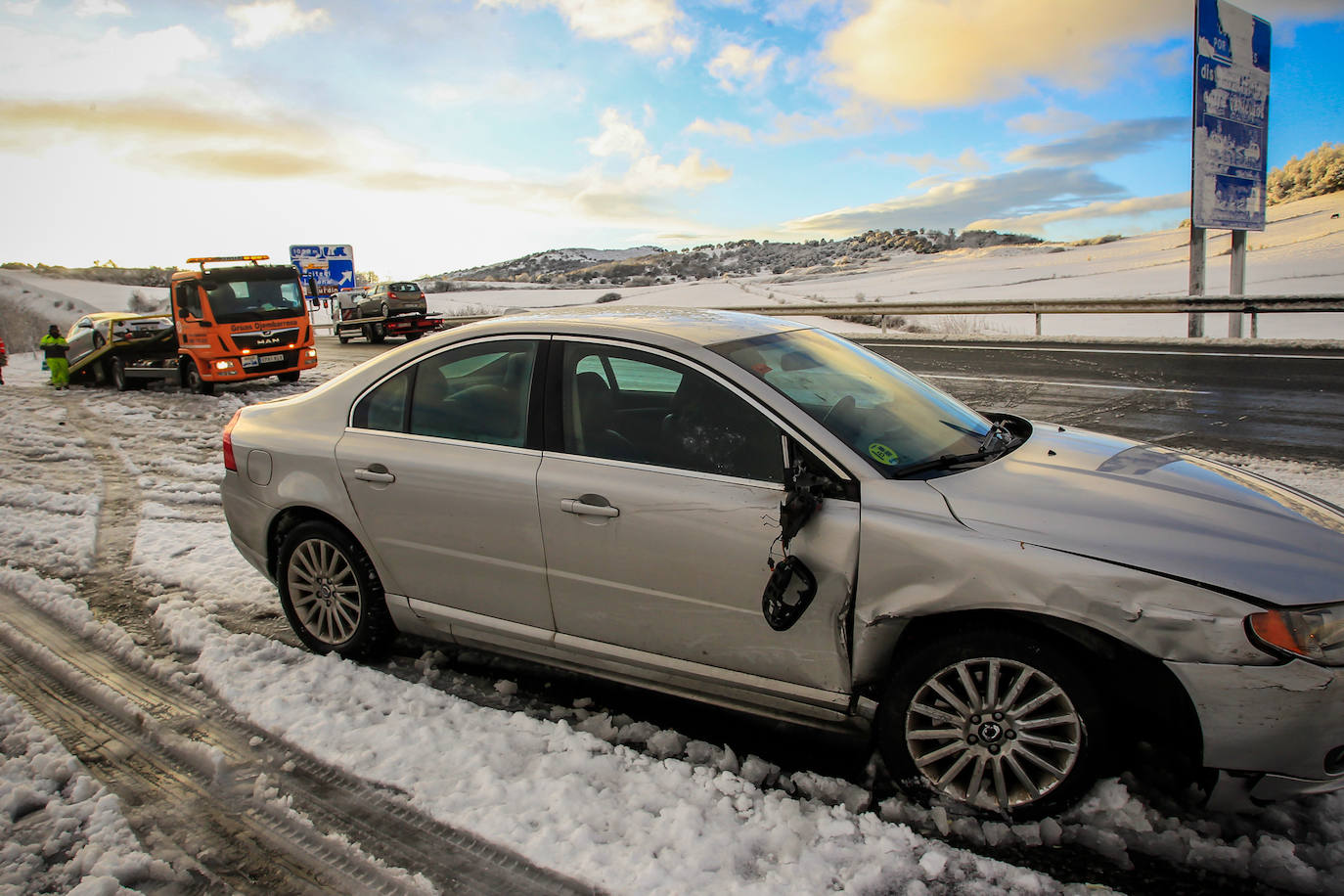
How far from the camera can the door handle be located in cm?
316

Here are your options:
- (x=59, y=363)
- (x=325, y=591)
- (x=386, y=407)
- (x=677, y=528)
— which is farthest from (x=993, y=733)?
(x=59, y=363)

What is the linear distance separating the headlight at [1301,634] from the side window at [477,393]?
8.40 ft

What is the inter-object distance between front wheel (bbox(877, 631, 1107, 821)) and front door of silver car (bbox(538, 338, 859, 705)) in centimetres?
27

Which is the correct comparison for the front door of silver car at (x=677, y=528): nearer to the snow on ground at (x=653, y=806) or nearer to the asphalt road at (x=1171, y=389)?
the snow on ground at (x=653, y=806)

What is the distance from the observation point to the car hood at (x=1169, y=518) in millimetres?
2428

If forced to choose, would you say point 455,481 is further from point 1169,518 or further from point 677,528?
point 1169,518

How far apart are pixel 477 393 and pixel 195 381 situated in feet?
49.8

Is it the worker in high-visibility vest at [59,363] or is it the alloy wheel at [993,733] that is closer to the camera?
the alloy wheel at [993,733]

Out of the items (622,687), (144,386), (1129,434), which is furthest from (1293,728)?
(144,386)

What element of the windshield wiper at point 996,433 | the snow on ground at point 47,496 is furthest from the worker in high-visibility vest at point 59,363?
the windshield wiper at point 996,433

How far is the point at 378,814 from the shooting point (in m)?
2.85

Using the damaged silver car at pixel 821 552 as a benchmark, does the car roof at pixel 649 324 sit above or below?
above

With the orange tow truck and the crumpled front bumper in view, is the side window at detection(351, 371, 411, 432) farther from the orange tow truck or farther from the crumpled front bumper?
the orange tow truck

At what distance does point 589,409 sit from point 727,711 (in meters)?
1.35
